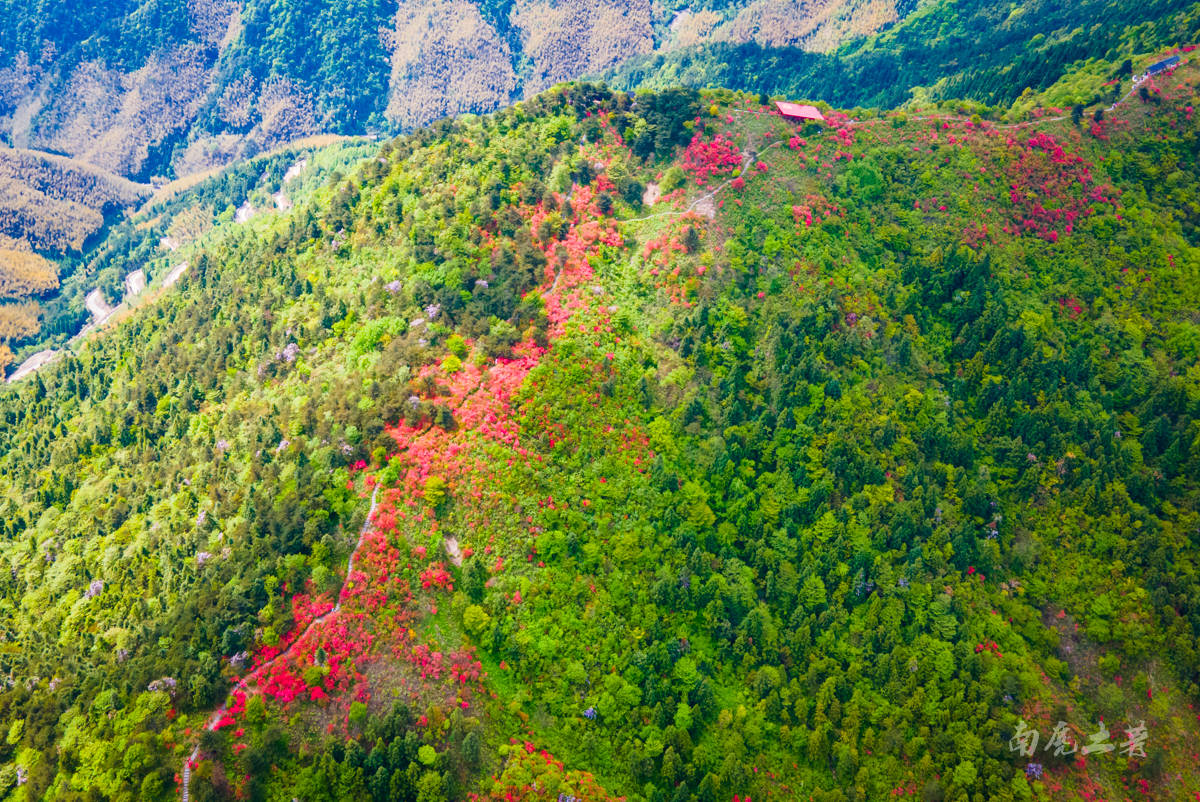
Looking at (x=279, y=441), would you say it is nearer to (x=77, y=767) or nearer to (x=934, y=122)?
(x=77, y=767)

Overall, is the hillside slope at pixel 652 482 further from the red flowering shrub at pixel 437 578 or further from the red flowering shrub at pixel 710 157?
the red flowering shrub at pixel 710 157

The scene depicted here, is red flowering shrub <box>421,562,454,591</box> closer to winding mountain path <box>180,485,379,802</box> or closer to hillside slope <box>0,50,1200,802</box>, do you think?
hillside slope <box>0,50,1200,802</box>

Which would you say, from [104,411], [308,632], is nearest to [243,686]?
[308,632]

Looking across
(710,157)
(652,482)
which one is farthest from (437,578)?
(710,157)

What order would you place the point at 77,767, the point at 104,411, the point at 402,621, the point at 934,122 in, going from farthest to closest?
the point at 934,122
the point at 104,411
the point at 402,621
the point at 77,767

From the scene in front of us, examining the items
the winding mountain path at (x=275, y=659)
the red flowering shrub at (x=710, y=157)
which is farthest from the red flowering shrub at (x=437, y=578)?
the red flowering shrub at (x=710, y=157)

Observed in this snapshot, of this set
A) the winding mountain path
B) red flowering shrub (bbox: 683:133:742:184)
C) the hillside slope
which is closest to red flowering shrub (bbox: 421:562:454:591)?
the hillside slope

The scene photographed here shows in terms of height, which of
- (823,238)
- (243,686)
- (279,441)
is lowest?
(243,686)
